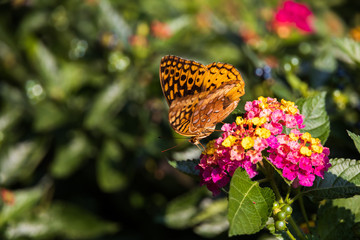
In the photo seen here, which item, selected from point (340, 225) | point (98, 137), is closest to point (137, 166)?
point (98, 137)

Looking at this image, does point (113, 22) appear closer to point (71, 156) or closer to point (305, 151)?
point (71, 156)

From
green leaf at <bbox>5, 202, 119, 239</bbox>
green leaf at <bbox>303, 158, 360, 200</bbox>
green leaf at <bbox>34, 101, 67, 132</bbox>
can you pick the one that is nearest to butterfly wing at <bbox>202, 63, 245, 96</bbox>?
green leaf at <bbox>303, 158, 360, 200</bbox>

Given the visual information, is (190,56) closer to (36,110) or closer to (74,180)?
(36,110)

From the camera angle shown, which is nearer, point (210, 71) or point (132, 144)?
point (210, 71)

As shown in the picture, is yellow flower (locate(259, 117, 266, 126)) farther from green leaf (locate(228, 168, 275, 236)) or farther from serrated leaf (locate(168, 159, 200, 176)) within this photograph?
serrated leaf (locate(168, 159, 200, 176))

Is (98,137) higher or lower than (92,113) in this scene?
lower

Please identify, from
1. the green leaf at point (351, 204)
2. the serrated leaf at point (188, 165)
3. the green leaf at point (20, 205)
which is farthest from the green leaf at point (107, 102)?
the green leaf at point (351, 204)
